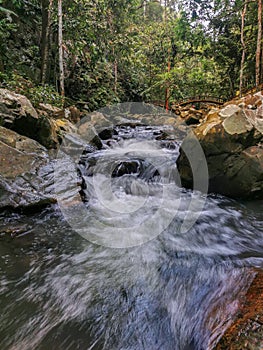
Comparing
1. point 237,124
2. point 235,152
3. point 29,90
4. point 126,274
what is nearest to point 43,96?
point 29,90

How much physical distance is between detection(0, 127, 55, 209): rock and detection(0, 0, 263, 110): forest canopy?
313cm

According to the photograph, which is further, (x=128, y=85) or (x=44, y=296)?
(x=128, y=85)

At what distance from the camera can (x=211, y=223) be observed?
11.0ft

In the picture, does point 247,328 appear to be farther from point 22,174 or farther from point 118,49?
point 118,49

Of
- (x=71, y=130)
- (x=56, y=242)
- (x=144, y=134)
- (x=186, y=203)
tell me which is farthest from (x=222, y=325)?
(x=144, y=134)

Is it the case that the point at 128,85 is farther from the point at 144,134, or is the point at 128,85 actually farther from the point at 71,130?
the point at 71,130

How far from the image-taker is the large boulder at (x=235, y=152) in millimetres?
3764

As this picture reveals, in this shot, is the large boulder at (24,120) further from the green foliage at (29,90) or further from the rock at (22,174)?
the green foliage at (29,90)

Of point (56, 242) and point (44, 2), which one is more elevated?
point (44, 2)

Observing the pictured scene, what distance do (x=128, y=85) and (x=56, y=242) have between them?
15250mm

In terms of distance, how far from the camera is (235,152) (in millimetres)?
3887

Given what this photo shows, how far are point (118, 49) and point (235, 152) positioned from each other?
35.7 ft

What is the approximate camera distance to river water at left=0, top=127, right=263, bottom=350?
1.57 m

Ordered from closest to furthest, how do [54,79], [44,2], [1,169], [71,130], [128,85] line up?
[1,169], [71,130], [44,2], [54,79], [128,85]
